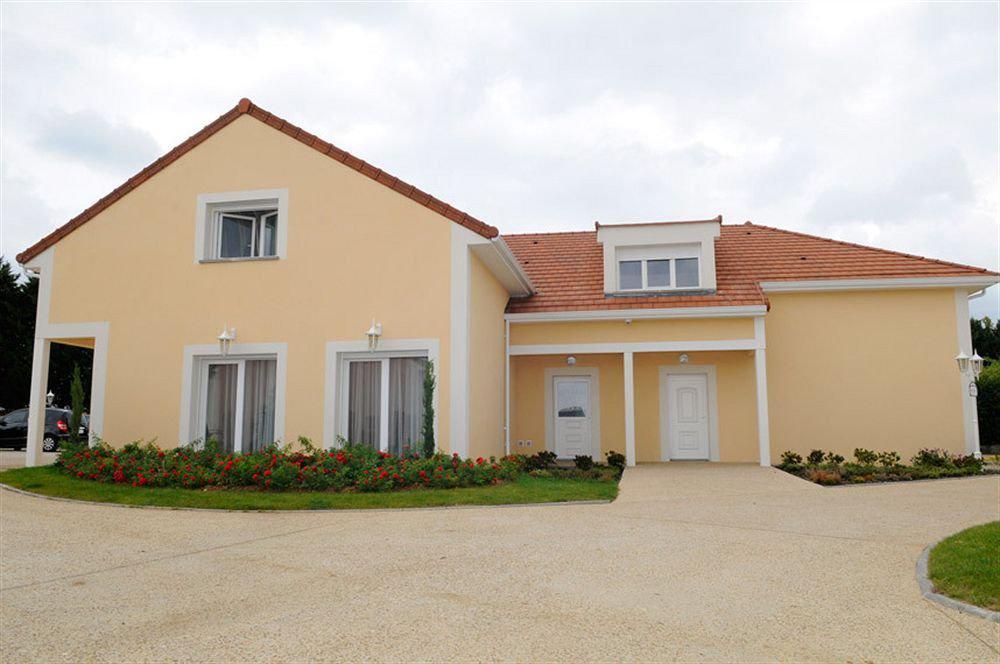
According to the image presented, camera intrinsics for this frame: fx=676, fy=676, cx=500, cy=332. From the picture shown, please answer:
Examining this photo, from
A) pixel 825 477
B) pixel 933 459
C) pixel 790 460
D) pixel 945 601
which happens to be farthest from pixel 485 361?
pixel 945 601

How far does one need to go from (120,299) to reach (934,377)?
16.7 metres

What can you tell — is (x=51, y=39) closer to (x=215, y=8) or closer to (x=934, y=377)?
(x=215, y=8)

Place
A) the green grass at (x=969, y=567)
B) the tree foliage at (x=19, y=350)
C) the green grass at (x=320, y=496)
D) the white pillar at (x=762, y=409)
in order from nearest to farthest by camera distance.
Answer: the green grass at (x=969, y=567), the green grass at (x=320, y=496), the white pillar at (x=762, y=409), the tree foliage at (x=19, y=350)

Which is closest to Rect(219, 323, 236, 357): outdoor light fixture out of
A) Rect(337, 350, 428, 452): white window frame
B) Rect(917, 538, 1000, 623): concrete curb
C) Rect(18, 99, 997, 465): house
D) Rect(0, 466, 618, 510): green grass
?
Rect(18, 99, 997, 465): house

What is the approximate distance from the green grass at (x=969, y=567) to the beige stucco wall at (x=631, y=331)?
8046 mm

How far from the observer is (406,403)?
11.7m

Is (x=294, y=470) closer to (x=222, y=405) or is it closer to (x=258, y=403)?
(x=258, y=403)

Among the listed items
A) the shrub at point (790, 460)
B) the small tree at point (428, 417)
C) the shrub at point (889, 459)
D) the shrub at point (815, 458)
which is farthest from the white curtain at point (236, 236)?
the shrub at point (889, 459)

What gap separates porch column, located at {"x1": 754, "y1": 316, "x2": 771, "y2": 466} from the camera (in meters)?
13.8

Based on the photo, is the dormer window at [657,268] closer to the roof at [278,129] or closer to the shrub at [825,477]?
the shrub at [825,477]

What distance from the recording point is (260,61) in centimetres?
1227

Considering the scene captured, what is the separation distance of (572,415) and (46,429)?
578 inches

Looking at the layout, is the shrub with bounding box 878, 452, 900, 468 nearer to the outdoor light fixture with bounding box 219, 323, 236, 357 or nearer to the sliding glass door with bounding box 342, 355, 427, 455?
the sliding glass door with bounding box 342, 355, 427, 455

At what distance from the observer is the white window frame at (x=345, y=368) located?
11.5 meters
